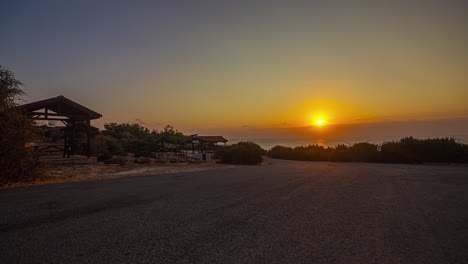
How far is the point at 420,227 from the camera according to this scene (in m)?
4.49

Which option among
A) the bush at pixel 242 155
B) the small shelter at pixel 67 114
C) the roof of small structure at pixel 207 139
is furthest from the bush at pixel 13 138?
the roof of small structure at pixel 207 139

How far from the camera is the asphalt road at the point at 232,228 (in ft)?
10.9

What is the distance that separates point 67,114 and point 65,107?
1.81 feet

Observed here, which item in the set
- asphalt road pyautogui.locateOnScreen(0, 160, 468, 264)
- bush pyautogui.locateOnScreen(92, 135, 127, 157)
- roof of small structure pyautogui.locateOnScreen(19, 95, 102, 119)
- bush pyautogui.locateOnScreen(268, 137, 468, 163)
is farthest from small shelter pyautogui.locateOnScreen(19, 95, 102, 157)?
bush pyautogui.locateOnScreen(268, 137, 468, 163)

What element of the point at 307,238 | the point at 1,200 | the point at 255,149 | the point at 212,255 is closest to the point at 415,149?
the point at 255,149

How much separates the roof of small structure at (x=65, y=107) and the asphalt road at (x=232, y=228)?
1160 cm

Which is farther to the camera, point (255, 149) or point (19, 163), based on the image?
point (255, 149)

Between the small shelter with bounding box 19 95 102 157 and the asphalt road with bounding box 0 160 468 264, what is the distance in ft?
37.7

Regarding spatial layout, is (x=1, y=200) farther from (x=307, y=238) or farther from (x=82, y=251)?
(x=307, y=238)

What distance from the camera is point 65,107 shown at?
59.8 ft

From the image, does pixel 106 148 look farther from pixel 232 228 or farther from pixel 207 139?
pixel 232 228

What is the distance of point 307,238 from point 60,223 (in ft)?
14.5

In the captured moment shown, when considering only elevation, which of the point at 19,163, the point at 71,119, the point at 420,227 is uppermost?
the point at 71,119

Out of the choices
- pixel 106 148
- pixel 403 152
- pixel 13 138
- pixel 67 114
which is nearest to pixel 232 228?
pixel 13 138
